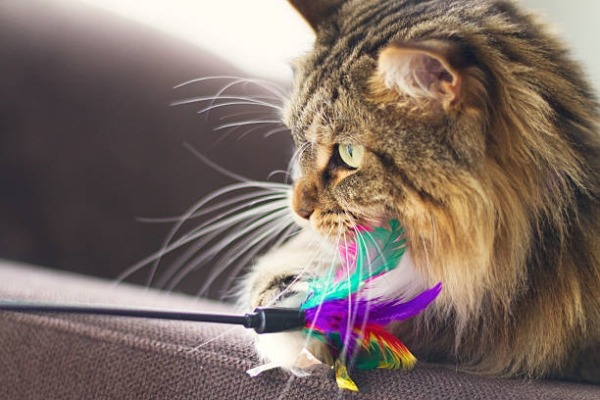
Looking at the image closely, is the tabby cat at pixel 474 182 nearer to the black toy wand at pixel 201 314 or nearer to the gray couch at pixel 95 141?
the black toy wand at pixel 201 314

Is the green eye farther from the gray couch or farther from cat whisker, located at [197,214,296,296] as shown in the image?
the gray couch

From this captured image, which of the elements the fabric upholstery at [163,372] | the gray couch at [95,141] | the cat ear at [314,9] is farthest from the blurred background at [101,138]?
the fabric upholstery at [163,372]

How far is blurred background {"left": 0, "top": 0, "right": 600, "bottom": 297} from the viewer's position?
51.3 inches

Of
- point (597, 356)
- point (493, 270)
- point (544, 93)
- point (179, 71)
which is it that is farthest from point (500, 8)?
point (179, 71)

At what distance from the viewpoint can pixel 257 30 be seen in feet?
5.58

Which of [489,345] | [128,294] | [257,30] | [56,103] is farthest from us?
[257,30]

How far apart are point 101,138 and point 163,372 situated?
3.02 feet

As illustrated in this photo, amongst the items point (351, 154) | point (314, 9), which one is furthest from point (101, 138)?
point (351, 154)

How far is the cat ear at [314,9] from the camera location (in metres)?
0.86

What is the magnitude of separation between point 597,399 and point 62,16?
1375 millimetres

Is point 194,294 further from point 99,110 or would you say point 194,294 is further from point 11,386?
point 11,386

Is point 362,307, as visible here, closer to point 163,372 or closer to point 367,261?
point 367,261

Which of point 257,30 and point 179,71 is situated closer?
point 179,71

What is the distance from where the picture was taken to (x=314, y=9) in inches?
34.0
